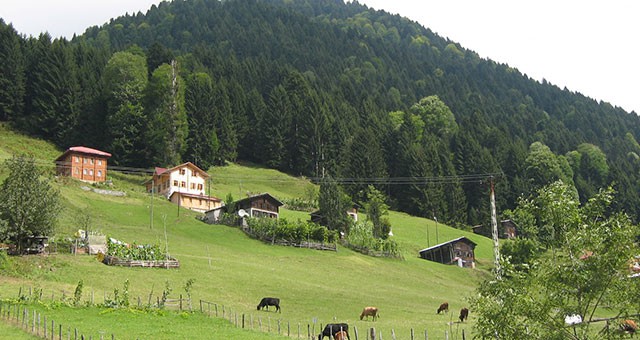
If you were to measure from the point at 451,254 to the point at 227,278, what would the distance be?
1809 inches

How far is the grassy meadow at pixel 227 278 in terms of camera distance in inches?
1272

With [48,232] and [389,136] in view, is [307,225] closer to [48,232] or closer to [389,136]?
[48,232]

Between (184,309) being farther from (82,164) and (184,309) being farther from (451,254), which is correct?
(82,164)

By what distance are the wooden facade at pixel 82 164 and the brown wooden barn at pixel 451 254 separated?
163ft

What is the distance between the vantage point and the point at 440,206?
121 m

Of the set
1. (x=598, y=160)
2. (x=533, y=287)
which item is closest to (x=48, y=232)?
(x=533, y=287)

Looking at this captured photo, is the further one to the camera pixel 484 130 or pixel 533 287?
pixel 484 130

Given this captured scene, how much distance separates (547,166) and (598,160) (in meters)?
30.5

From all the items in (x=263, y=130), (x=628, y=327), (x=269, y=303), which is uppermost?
(x=263, y=130)

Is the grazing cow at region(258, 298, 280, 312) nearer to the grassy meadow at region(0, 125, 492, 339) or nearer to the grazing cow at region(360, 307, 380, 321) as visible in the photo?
the grassy meadow at region(0, 125, 492, 339)

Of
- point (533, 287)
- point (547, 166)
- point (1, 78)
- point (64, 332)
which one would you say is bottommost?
point (64, 332)

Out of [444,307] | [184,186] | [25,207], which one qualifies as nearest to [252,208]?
[184,186]

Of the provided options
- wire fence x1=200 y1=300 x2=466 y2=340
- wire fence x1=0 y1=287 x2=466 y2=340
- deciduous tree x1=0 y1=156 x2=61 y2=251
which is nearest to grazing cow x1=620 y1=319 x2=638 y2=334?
wire fence x1=0 y1=287 x2=466 y2=340

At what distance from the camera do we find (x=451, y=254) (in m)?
85.4
